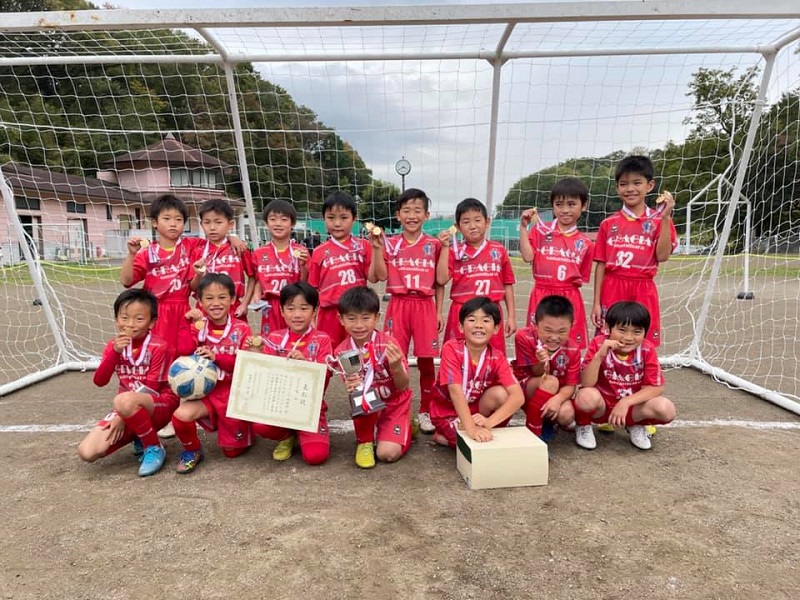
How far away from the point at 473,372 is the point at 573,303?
1.06m

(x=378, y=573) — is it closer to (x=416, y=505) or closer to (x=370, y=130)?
(x=416, y=505)

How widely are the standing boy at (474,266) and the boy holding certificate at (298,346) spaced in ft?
3.21

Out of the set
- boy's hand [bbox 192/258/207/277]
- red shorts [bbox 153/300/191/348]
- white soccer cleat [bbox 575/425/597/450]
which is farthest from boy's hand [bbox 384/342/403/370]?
red shorts [bbox 153/300/191/348]

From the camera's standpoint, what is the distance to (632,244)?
3598 mm

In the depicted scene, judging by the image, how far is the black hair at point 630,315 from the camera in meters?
3.02

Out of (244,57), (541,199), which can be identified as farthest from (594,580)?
(244,57)

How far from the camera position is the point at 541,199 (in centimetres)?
486

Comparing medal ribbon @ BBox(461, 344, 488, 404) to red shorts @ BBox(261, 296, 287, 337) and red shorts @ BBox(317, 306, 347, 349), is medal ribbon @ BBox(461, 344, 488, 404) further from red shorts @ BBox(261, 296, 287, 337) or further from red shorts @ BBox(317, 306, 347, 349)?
red shorts @ BBox(261, 296, 287, 337)

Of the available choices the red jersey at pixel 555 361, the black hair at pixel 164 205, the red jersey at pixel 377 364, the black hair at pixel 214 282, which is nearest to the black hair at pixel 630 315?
the red jersey at pixel 555 361

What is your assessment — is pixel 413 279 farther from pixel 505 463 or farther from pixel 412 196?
pixel 505 463

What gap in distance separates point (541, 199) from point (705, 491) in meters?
3.00

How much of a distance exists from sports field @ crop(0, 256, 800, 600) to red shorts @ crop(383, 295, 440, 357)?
25.3 inches

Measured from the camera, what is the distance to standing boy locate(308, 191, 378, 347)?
354cm

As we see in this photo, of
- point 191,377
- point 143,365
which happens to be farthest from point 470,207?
point 143,365
